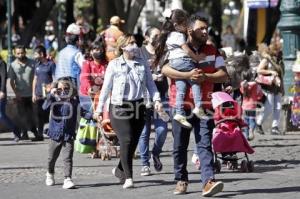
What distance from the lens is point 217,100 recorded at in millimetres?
10492

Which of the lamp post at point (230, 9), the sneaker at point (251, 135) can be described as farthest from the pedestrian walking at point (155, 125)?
the lamp post at point (230, 9)

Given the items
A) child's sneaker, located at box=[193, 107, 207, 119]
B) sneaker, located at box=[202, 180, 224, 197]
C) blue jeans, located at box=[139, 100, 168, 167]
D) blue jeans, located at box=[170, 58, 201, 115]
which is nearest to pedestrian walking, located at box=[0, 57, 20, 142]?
blue jeans, located at box=[139, 100, 168, 167]

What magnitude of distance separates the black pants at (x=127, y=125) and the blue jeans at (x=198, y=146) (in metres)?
0.64

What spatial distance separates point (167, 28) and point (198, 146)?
1.57m

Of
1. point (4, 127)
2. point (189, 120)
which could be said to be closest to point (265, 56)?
point (4, 127)

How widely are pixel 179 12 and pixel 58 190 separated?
2.51m

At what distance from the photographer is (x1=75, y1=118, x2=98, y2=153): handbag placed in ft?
46.0

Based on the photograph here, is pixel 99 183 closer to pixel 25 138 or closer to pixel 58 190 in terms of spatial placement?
pixel 58 190

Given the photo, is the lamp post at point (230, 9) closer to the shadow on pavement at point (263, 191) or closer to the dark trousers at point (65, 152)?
the dark trousers at point (65, 152)

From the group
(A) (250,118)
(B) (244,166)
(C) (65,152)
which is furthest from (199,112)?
(A) (250,118)

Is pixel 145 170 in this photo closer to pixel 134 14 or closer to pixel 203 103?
pixel 203 103

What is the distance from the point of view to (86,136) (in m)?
14.0

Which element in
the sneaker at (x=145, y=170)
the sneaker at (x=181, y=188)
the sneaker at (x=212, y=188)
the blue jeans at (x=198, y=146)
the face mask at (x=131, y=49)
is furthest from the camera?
the sneaker at (x=145, y=170)

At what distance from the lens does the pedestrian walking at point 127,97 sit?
1094 centimetres
